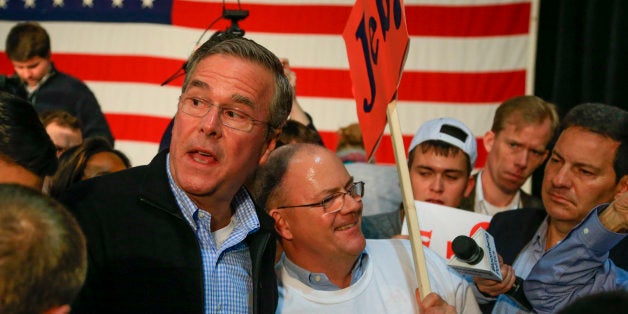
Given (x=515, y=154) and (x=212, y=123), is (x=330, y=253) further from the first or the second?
(x=515, y=154)

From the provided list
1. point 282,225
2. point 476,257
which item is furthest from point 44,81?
point 476,257

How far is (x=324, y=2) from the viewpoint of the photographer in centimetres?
694

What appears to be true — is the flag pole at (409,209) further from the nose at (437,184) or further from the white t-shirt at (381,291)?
the nose at (437,184)

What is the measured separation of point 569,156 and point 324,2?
3791 mm

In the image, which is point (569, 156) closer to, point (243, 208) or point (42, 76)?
point (243, 208)

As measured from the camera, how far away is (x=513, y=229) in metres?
3.61

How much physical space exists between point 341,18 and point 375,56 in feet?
13.5

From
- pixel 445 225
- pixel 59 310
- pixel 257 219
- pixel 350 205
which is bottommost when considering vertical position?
pixel 445 225

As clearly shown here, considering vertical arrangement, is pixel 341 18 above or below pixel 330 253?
above

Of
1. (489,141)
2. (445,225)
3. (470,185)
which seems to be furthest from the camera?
(489,141)

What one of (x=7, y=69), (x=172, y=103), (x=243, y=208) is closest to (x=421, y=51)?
(x=172, y=103)

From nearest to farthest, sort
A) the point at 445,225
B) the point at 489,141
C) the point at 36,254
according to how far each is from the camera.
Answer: the point at 36,254 < the point at 445,225 < the point at 489,141

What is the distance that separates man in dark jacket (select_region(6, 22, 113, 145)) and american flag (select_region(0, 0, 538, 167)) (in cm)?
123

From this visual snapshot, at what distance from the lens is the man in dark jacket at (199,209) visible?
226 centimetres
